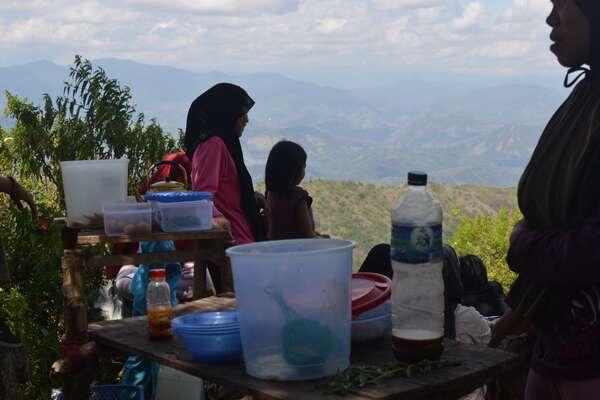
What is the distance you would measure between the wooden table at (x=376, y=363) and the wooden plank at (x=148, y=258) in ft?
2.29

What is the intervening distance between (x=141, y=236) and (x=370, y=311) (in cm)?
129

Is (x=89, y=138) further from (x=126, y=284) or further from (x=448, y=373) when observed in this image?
(x=448, y=373)

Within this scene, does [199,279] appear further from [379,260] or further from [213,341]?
[213,341]

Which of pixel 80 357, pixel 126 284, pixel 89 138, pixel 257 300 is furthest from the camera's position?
pixel 89 138

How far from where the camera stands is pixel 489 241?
9.92 metres

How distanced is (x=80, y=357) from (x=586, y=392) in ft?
4.99

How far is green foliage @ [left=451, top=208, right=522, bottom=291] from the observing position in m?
9.66

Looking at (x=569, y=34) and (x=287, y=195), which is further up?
(x=569, y=34)

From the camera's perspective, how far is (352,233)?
35.6m

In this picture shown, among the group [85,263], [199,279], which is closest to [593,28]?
[85,263]

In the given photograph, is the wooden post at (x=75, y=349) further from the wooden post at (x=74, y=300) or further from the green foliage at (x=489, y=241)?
the green foliage at (x=489, y=241)

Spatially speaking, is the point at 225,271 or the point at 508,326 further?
the point at 225,271

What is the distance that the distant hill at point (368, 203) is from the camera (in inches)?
1435

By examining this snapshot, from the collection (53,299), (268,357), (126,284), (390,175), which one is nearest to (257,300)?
(268,357)
